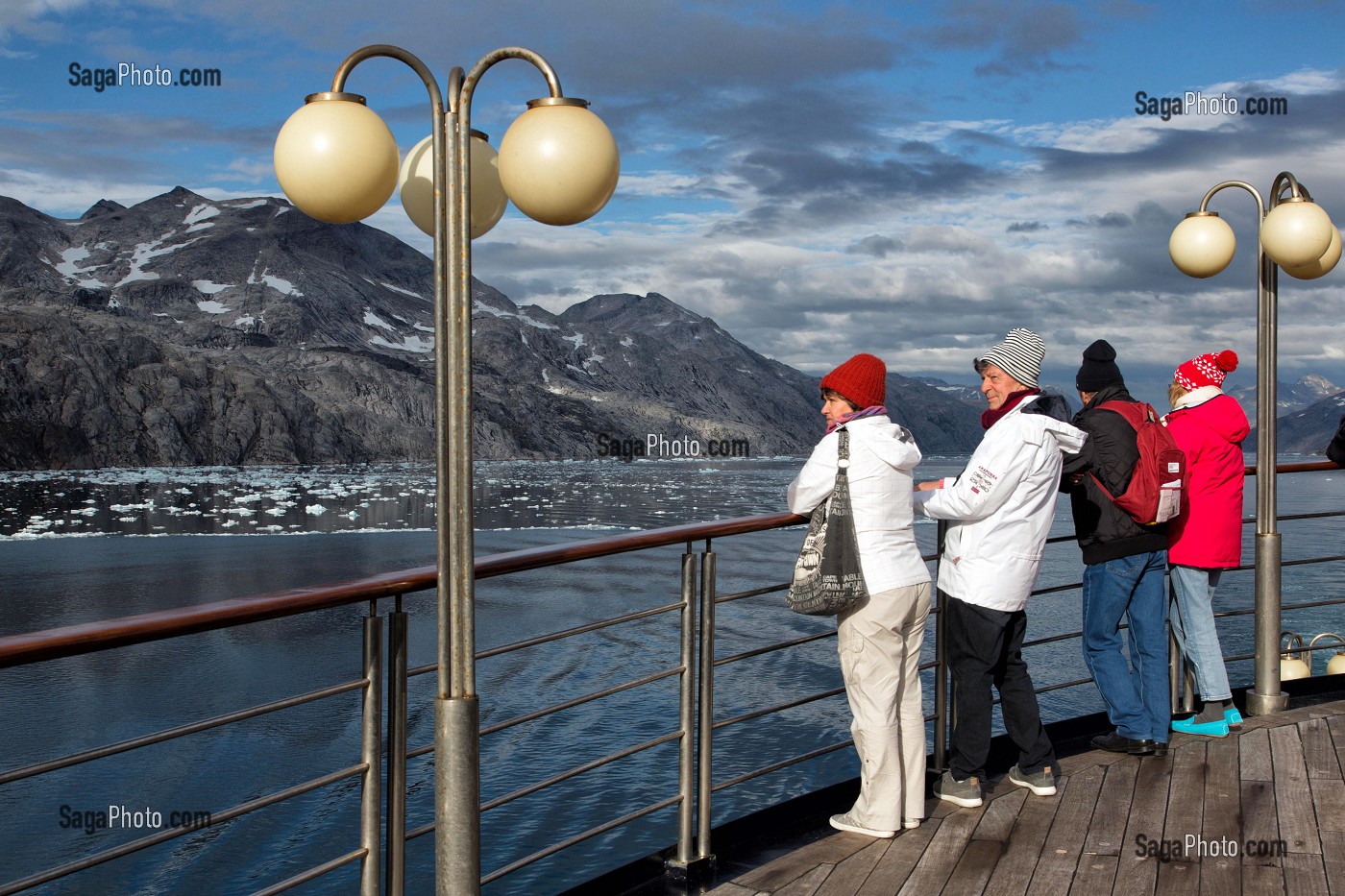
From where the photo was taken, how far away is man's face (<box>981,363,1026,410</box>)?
11.3ft

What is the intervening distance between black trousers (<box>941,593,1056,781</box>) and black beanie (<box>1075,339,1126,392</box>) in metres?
0.86

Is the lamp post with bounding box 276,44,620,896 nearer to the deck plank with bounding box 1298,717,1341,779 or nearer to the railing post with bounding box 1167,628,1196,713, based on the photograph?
the deck plank with bounding box 1298,717,1341,779

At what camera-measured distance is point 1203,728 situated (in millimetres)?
4270

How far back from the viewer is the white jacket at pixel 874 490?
10.1 feet

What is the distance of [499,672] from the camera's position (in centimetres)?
1909

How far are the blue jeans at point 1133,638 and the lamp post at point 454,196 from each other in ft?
8.10

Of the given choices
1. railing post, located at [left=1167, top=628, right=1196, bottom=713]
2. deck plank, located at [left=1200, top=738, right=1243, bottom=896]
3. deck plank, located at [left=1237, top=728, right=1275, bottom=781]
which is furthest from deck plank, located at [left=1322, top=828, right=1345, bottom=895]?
railing post, located at [left=1167, top=628, right=1196, bottom=713]

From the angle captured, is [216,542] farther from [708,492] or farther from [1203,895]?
[1203,895]

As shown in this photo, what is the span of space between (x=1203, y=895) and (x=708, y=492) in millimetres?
68149

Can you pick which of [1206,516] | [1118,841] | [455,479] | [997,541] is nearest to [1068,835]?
[1118,841]

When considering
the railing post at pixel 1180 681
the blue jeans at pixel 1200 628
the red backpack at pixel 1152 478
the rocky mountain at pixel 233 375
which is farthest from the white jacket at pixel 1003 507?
the rocky mountain at pixel 233 375

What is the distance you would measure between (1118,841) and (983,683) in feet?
1.83

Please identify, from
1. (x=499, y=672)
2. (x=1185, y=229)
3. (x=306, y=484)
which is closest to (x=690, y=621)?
(x=1185, y=229)

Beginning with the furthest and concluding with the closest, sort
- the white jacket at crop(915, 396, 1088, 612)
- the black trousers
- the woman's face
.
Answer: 1. the black trousers
2. the white jacket at crop(915, 396, 1088, 612)
3. the woman's face
